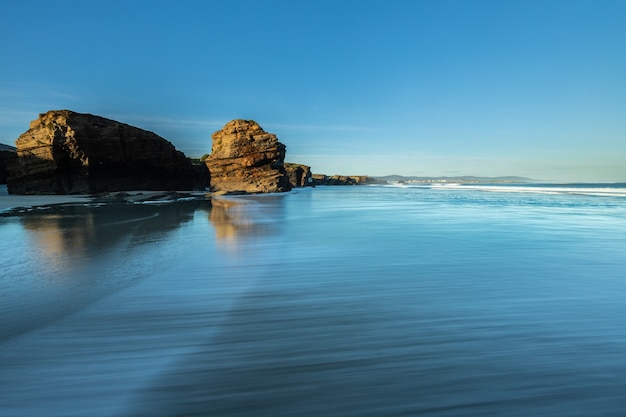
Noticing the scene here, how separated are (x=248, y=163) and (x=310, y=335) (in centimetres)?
5259

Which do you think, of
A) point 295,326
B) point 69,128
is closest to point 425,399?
point 295,326

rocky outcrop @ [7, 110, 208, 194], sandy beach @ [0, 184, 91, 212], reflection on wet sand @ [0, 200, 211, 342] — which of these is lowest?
sandy beach @ [0, 184, 91, 212]

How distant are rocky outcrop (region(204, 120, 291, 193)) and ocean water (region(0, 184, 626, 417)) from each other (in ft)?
158

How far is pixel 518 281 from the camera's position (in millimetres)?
5438

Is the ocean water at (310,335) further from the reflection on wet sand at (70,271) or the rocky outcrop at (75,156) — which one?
the rocky outcrop at (75,156)

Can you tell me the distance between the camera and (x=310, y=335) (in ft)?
11.2

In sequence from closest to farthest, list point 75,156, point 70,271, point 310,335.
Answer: point 310,335
point 70,271
point 75,156

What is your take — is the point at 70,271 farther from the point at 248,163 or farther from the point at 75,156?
the point at 248,163

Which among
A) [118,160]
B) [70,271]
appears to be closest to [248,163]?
[118,160]

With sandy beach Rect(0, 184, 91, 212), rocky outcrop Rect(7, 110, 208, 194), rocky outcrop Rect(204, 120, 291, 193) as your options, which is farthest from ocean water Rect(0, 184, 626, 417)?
rocky outcrop Rect(204, 120, 291, 193)

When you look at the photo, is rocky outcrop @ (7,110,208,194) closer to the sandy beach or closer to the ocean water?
the sandy beach

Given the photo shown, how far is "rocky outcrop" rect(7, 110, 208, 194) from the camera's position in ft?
119

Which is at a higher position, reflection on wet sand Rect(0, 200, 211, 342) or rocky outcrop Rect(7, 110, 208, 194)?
rocky outcrop Rect(7, 110, 208, 194)

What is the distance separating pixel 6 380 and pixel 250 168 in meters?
53.5
